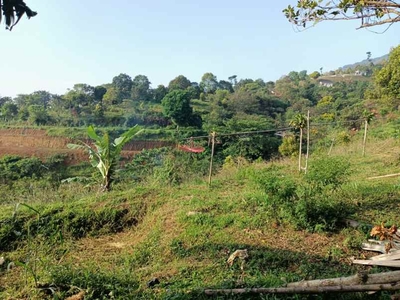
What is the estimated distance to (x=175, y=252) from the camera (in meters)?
5.03

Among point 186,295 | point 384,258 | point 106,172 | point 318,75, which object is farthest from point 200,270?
point 318,75

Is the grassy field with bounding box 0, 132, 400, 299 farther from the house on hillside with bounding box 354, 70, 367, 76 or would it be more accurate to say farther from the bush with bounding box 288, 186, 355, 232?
the house on hillside with bounding box 354, 70, 367, 76

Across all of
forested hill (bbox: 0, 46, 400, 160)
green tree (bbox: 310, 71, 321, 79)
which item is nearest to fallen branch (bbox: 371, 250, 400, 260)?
forested hill (bbox: 0, 46, 400, 160)

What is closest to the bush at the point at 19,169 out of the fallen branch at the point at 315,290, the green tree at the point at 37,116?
the green tree at the point at 37,116

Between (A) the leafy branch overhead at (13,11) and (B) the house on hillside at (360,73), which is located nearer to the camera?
(A) the leafy branch overhead at (13,11)

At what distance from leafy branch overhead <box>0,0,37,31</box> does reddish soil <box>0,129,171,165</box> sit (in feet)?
78.7

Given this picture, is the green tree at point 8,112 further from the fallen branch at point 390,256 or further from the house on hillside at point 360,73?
the house on hillside at point 360,73

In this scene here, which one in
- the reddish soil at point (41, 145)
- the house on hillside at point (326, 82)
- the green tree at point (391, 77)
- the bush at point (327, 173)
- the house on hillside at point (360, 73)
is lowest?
the reddish soil at point (41, 145)

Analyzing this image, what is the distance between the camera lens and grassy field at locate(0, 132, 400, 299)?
11.8ft

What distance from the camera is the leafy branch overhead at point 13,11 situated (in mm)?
2818

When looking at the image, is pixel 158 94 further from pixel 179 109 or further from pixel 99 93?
pixel 179 109

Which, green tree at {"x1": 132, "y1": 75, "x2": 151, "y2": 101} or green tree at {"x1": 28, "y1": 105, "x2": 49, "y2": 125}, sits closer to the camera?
green tree at {"x1": 28, "y1": 105, "x2": 49, "y2": 125}

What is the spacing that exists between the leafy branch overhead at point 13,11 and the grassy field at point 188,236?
1.79 metres

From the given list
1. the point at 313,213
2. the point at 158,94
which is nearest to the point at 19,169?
the point at 313,213
